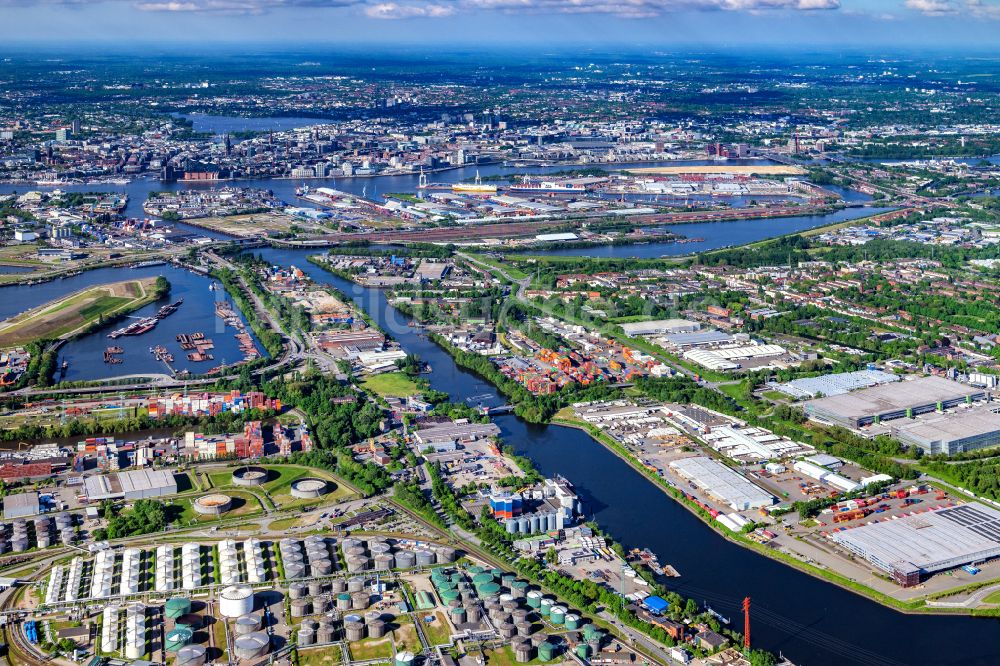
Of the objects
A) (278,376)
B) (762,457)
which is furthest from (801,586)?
(278,376)

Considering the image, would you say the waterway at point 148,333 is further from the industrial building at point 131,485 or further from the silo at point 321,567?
the silo at point 321,567

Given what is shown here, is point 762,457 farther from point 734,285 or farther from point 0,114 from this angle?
point 0,114

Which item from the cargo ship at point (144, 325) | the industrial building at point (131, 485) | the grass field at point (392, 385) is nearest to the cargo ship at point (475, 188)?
the cargo ship at point (144, 325)

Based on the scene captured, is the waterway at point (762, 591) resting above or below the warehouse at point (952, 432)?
below

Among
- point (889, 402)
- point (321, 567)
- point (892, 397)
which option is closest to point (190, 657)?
point (321, 567)

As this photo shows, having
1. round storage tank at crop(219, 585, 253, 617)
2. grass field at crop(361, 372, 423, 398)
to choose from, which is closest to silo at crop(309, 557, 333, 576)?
round storage tank at crop(219, 585, 253, 617)

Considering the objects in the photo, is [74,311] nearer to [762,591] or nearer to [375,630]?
[375,630]

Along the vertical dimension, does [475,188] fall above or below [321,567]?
above
